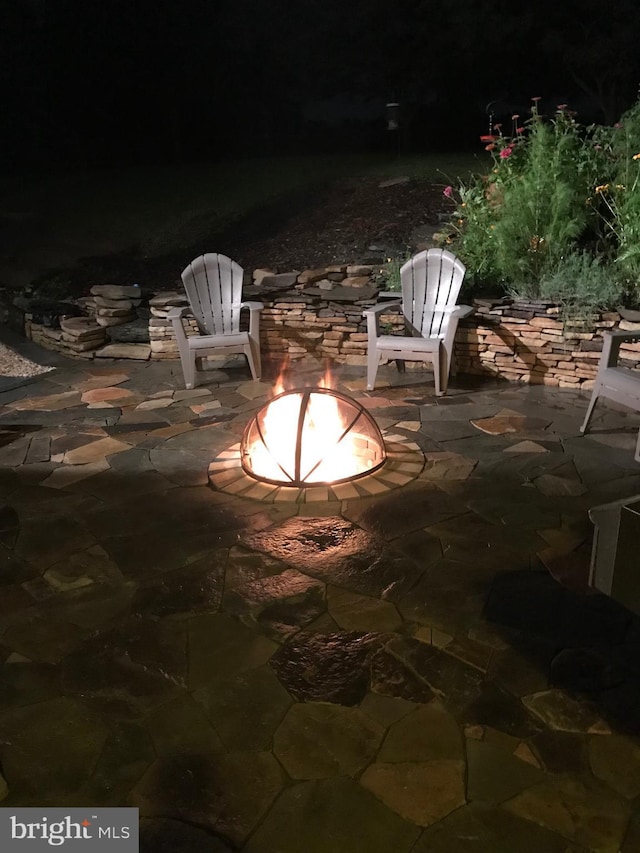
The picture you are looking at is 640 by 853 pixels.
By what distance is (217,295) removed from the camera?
5.75m

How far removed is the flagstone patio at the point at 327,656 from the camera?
5.70 feet

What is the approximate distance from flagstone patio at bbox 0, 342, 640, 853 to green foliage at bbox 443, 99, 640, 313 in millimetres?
1745

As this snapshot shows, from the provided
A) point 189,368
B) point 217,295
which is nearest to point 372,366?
point 189,368

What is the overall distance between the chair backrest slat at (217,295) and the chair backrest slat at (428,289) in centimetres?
144

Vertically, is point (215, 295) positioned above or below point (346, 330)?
above

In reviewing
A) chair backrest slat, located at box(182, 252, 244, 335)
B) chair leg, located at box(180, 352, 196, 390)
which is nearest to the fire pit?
chair leg, located at box(180, 352, 196, 390)

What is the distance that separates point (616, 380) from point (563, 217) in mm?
1926

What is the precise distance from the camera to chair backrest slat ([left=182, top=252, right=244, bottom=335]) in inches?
225

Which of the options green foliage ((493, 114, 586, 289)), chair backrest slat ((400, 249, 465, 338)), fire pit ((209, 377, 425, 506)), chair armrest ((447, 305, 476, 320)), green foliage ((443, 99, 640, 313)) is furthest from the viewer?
chair backrest slat ((400, 249, 465, 338))

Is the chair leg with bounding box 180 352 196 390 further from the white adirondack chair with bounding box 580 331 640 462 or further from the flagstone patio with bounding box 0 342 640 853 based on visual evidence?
the white adirondack chair with bounding box 580 331 640 462

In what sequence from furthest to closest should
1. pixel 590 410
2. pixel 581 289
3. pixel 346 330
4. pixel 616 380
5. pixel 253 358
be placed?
pixel 346 330, pixel 253 358, pixel 581 289, pixel 590 410, pixel 616 380

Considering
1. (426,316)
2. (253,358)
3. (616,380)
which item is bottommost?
(253,358)

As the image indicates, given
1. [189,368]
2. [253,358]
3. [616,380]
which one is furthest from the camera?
[253,358]

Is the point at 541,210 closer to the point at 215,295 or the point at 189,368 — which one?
the point at 215,295
